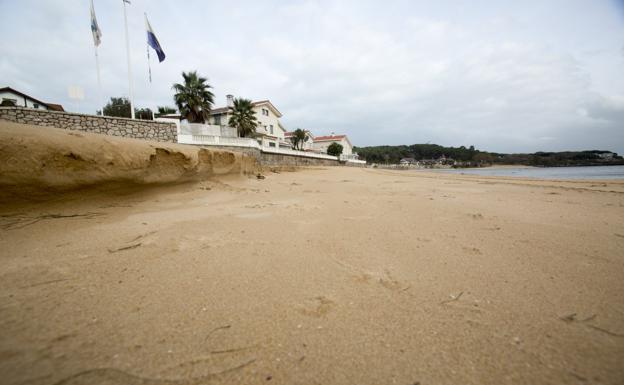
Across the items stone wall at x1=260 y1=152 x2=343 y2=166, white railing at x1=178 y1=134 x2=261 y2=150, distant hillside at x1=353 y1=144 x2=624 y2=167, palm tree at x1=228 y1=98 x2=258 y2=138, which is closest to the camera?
white railing at x1=178 y1=134 x2=261 y2=150

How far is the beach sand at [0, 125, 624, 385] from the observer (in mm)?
1048

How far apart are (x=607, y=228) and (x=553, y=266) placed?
1.96m

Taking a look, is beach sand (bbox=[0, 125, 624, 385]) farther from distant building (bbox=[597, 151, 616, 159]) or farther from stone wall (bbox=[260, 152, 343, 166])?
distant building (bbox=[597, 151, 616, 159])

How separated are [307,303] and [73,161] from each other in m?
3.91

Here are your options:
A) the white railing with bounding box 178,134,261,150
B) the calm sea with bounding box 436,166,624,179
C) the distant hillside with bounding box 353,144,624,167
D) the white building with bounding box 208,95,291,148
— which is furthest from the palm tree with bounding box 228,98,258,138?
the distant hillside with bounding box 353,144,624,167

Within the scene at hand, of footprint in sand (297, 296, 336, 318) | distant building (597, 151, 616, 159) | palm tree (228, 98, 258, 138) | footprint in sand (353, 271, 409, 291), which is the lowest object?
footprint in sand (297, 296, 336, 318)

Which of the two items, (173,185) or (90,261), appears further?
(173,185)

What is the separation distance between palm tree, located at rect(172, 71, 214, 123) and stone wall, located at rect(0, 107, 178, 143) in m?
14.8

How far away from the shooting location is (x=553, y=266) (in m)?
1.94

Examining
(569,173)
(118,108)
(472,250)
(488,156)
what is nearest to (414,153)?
(488,156)

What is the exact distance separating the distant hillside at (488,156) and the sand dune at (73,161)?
211 ft

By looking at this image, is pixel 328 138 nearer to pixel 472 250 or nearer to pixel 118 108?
pixel 118 108

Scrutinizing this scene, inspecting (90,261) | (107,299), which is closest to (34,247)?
(90,261)

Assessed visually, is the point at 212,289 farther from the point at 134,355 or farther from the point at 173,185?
the point at 173,185
